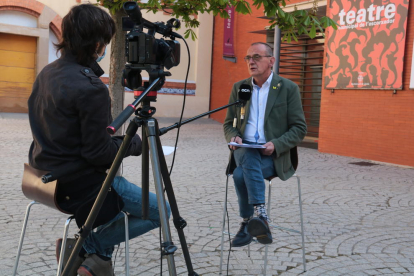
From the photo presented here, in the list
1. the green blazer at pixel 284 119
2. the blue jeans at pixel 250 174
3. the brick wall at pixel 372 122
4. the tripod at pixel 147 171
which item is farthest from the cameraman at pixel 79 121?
the brick wall at pixel 372 122

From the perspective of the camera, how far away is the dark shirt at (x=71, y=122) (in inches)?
103

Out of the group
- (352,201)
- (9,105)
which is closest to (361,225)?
(352,201)

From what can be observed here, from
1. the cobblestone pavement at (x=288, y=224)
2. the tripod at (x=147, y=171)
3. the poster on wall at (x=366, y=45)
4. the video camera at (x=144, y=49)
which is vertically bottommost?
the cobblestone pavement at (x=288, y=224)

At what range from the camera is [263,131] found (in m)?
4.23

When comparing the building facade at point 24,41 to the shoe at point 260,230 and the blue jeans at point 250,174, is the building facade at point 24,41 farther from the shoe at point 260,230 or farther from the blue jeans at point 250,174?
the shoe at point 260,230

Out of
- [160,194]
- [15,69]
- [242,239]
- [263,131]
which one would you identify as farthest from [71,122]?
[15,69]

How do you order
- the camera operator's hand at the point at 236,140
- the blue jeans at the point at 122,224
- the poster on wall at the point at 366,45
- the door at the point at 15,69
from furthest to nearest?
the door at the point at 15,69
the poster on wall at the point at 366,45
the camera operator's hand at the point at 236,140
the blue jeans at the point at 122,224

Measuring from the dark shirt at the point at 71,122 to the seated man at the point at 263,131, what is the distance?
1.45 meters

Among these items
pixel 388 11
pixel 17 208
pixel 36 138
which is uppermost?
pixel 388 11

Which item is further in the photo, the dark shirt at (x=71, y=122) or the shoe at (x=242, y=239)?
the shoe at (x=242, y=239)

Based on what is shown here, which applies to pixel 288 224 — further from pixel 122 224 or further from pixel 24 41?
pixel 24 41

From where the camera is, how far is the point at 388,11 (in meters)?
10.4

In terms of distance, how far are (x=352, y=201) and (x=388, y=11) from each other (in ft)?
18.2

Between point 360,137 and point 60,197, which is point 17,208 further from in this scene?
point 360,137
